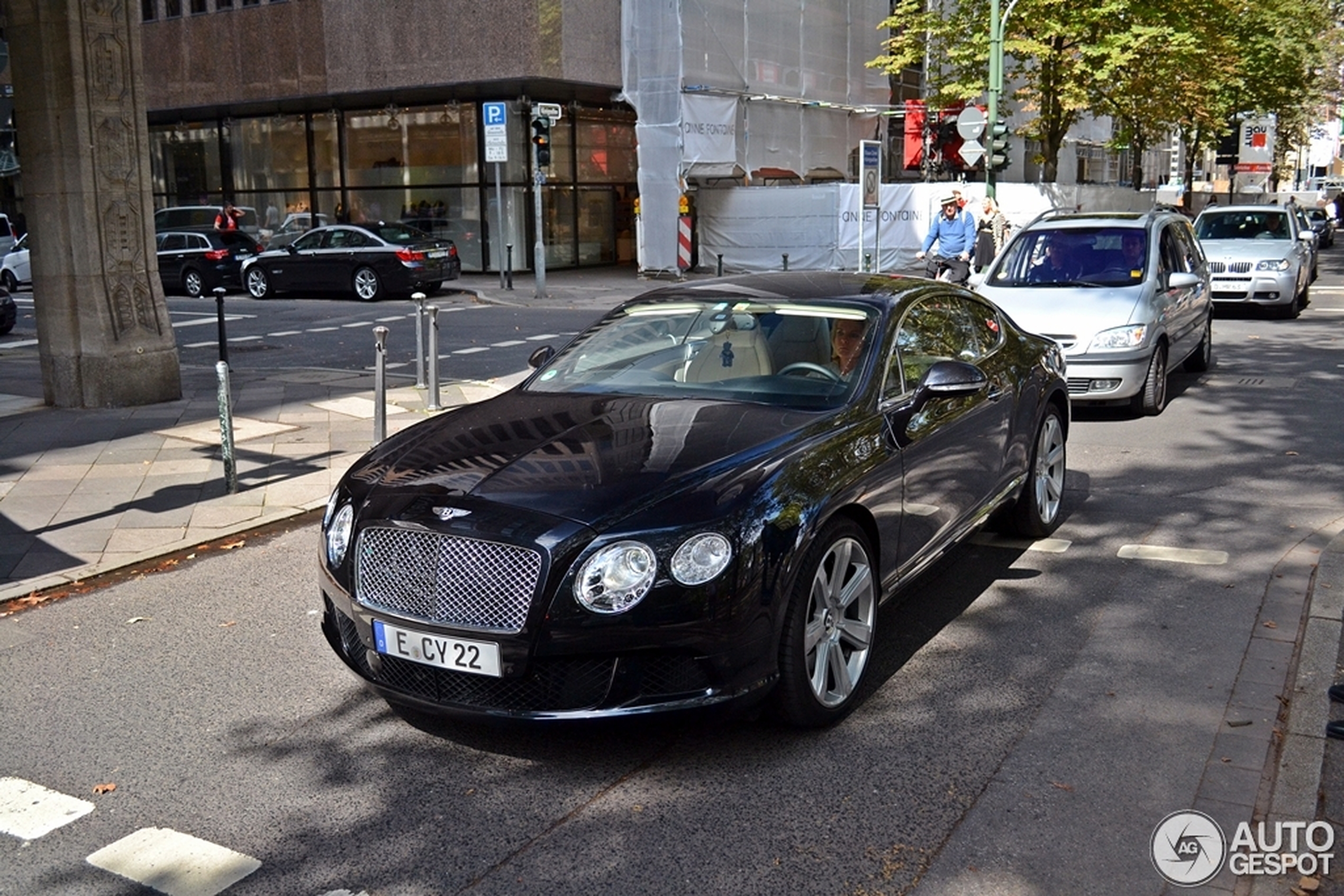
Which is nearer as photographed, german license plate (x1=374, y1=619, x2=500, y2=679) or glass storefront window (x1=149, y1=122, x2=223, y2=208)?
german license plate (x1=374, y1=619, x2=500, y2=679)

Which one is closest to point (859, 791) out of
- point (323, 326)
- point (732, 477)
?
point (732, 477)

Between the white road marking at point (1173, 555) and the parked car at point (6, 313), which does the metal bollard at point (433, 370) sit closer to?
the white road marking at point (1173, 555)

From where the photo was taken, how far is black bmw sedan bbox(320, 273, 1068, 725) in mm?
4133

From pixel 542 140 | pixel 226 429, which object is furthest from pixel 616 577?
pixel 542 140

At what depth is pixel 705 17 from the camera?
96.6 feet

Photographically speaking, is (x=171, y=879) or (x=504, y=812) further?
(x=504, y=812)

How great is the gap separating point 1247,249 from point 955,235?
18.8ft

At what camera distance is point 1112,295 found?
11.3 metres

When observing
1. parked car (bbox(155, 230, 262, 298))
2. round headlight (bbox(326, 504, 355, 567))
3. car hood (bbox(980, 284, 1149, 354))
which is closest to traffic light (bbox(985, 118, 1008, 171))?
car hood (bbox(980, 284, 1149, 354))

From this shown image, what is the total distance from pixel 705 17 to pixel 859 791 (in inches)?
1083

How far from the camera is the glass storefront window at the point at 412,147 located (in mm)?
31625

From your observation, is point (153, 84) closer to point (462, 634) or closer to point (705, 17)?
point (705, 17)

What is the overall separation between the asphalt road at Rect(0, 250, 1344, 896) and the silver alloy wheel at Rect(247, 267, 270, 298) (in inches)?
791

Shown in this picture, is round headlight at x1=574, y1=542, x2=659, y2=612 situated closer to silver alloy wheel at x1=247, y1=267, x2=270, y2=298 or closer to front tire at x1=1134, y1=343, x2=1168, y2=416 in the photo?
front tire at x1=1134, y1=343, x2=1168, y2=416
